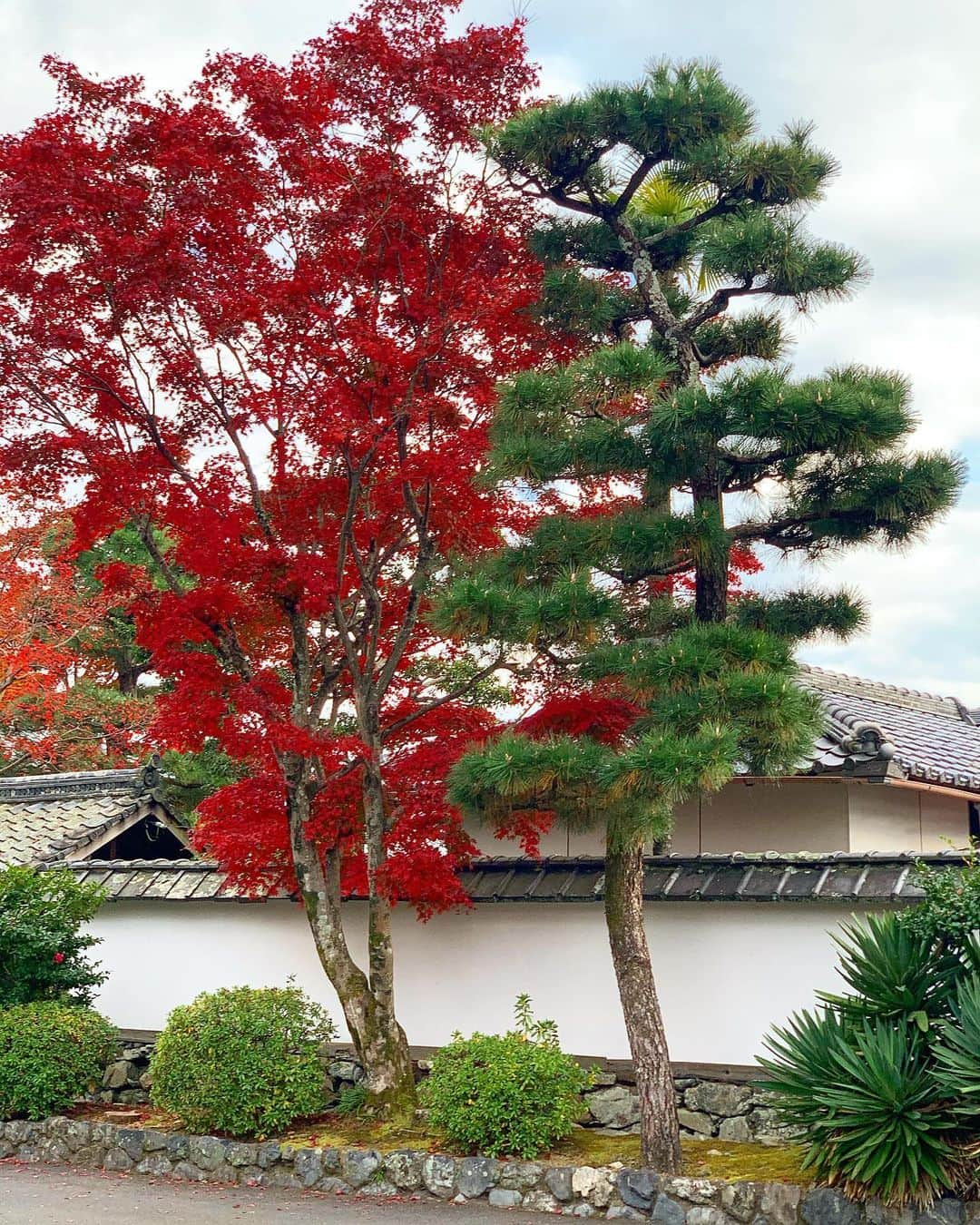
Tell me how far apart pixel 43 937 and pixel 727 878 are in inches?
266

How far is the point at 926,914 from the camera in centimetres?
812

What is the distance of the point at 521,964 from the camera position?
1112 centimetres

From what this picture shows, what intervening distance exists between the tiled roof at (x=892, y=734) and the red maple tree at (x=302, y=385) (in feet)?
10.8

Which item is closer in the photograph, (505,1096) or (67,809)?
(505,1096)

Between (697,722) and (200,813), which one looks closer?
(697,722)

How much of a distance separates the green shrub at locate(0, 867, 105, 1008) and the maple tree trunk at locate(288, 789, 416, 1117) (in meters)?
2.95

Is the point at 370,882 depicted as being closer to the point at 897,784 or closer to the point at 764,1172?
the point at 764,1172

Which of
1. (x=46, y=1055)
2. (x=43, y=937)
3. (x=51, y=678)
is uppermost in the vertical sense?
(x=51, y=678)

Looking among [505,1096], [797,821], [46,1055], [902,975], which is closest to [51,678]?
[46,1055]

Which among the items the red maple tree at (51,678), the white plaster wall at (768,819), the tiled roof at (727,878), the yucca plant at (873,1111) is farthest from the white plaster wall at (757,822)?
the red maple tree at (51,678)

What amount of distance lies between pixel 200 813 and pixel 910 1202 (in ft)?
23.2

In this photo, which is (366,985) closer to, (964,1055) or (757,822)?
(757,822)

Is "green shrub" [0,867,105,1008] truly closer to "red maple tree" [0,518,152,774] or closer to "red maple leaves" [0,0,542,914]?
"red maple leaves" [0,0,542,914]

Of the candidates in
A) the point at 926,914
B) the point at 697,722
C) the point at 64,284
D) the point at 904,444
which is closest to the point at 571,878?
the point at 697,722
